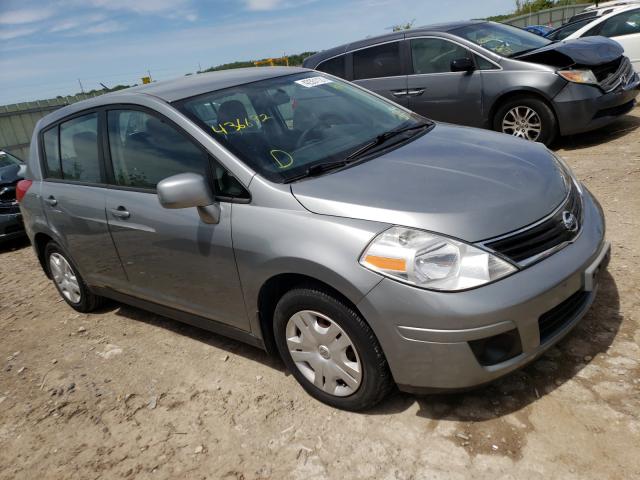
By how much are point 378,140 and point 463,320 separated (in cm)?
137

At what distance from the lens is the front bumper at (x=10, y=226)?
7586 mm

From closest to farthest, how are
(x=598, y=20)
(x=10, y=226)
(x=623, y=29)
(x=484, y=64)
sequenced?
(x=484, y=64), (x=10, y=226), (x=623, y=29), (x=598, y=20)

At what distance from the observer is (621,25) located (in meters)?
9.09

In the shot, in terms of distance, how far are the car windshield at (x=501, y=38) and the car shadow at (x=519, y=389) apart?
4.91m

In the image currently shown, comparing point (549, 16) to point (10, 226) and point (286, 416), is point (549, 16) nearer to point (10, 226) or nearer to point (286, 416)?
point (10, 226)

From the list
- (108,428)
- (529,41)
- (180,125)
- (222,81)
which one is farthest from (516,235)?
(529,41)

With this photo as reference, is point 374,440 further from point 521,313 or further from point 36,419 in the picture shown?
point 36,419

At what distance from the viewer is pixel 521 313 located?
7.45 ft

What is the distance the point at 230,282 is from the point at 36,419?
1554mm

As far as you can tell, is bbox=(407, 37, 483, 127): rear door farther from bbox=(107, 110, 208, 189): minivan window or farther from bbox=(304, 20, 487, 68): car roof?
bbox=(107, 110, 208, 189): minivan window

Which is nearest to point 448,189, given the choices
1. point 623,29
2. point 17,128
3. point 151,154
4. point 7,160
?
point 151,154

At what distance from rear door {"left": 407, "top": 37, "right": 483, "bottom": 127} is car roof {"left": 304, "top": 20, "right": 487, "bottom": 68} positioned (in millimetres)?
155

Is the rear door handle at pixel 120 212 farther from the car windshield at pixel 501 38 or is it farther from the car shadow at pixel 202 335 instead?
the car windshield at pixel 501 38

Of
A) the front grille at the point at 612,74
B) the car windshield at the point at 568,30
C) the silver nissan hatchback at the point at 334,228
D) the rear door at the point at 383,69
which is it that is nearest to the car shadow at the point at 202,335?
the silver nissan hatchback at the point at 334,228
